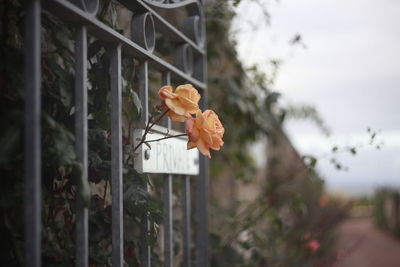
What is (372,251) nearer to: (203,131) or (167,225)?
(167,225)

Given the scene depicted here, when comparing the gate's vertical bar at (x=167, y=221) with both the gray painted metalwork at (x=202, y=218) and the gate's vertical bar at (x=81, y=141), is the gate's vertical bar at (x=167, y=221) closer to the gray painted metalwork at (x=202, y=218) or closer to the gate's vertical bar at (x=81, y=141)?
the gray painted metalwork at (x=202, y=218)

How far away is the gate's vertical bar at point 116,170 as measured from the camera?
4.74 feet

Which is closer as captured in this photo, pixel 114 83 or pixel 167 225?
pixel 114 83

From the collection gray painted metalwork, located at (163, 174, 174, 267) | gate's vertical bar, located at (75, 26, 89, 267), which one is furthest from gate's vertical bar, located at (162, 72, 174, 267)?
gate's vertical bar, located at (75, 26, 89, 267)

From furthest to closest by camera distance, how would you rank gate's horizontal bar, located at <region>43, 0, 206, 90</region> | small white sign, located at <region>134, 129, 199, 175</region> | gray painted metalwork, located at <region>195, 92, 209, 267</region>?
gray painted metalwork, located at <region>195, 92, 209, 267</region>, small white sign, located at <region>134, 129, 199, 175</region>, gate's horizontal bar, located at <region>43, 0, 206, 90</region>

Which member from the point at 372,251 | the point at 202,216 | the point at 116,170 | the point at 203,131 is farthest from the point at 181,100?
the point at 372,251

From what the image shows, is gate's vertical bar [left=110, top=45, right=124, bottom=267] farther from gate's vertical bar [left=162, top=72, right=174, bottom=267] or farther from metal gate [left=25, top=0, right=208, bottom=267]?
gate's vertical bar [left=162, top=72, right=174, bottom=267]

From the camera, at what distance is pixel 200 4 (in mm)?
2338

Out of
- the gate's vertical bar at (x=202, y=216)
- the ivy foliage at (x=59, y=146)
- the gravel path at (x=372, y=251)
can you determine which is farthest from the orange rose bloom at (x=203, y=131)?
the gravel path at (x=372, y=251)

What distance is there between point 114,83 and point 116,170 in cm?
26

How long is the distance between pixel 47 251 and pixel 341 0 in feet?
10.2

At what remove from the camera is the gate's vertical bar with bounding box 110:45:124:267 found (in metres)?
1.44

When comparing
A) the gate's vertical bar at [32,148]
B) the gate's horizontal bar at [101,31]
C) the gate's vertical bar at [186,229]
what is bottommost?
the gate's vertical bar at [186,229]

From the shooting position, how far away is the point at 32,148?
1058 millimetres
